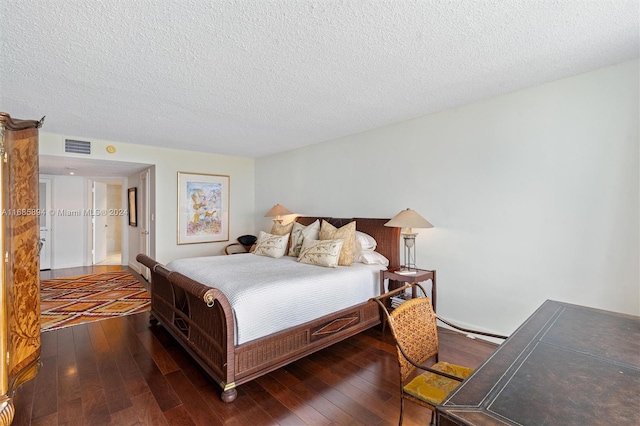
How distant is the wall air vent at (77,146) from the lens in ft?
13.6

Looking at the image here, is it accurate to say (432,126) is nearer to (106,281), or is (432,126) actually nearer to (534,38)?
(534,38)

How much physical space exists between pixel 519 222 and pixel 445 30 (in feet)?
6.16

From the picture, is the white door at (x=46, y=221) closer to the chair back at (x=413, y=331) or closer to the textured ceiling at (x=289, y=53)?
the textured ceiling at (x=289, y=53)

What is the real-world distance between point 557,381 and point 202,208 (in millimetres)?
5471

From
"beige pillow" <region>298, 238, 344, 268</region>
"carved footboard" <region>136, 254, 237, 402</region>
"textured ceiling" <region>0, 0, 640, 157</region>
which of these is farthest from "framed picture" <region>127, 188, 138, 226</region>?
"beige pillow" <region>298, 238, 344, 268</region>

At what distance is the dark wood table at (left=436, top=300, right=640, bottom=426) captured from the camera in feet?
2.70

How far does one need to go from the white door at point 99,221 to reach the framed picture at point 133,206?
109 centimetres

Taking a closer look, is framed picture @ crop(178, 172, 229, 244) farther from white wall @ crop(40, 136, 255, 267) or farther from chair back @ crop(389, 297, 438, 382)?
chair back @ crop(389, 297, 438, 382)

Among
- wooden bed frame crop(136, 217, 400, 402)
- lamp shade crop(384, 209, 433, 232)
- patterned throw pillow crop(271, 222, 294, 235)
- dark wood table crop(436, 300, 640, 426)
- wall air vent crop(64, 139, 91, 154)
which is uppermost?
wall air vent crop(64, 139, 91, 154)

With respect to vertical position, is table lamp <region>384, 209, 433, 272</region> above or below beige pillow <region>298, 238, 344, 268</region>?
above

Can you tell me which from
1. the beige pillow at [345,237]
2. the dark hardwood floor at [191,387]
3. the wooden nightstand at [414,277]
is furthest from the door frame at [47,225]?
the wooden nightstand at [414,277]

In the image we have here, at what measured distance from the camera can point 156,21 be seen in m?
1.66

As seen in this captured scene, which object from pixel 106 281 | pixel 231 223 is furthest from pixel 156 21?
pixel 106 281

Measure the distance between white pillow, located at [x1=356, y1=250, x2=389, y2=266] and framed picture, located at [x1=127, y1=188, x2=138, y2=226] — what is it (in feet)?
16.8
